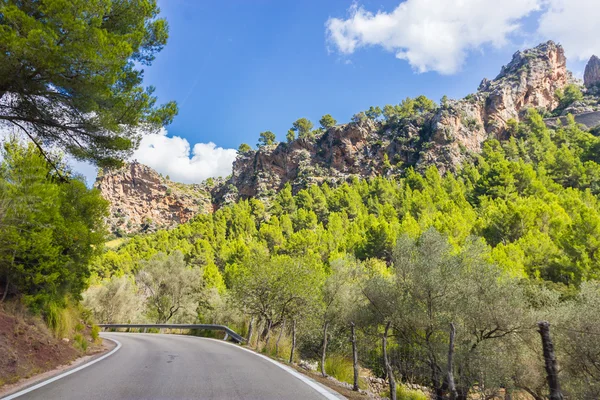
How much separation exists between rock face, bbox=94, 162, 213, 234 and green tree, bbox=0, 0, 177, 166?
136750 mm

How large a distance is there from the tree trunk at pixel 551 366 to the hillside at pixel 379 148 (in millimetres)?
95698

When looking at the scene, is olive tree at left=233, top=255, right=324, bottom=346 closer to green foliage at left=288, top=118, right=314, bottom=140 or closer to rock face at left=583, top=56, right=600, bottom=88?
green foliage at left=288, top=118, right=314, bottom=140

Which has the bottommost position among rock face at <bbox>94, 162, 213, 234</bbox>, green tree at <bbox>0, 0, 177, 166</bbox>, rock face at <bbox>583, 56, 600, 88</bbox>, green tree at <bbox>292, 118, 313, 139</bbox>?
green tree at <bbox>0, 0, 177, 166</bbox>

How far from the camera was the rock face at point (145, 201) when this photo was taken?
139m

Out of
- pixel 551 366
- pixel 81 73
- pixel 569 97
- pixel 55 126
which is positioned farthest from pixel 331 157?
pixel 551 366

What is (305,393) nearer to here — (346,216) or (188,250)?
(188,250)

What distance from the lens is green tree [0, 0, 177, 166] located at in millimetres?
5637

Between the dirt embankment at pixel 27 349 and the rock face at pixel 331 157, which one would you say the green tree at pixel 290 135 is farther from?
the dirt embankment at pixel 27 349

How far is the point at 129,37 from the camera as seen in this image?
7.03 m

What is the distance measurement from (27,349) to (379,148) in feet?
388

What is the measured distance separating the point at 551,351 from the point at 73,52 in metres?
9.04

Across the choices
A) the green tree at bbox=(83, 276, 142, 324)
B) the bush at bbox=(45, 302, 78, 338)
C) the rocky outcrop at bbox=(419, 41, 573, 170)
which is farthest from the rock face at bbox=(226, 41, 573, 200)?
the bush at bbox=(45, 302, 78, 338)

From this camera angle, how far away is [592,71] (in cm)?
→ 15850

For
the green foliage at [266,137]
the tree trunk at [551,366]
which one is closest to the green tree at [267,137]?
the green foliage at [266,137]
